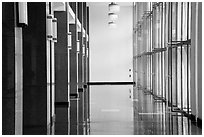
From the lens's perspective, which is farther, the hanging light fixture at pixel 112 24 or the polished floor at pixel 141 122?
the hanging light fixture at pixel 112 24

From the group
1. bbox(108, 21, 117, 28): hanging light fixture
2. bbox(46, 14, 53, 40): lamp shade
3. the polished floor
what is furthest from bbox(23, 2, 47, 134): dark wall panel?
bbox(108, 21, 117, 28): hanging light fixture

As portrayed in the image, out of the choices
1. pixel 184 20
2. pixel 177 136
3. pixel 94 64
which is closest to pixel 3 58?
pixel 177 136

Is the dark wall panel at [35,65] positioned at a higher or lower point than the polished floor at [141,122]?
higher

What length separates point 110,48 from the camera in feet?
122

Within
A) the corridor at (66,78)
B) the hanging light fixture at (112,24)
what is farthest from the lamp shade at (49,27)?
the hanging light fixture at (112,24)

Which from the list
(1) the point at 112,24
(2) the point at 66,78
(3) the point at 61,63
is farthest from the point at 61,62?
(1) the point at 112,24

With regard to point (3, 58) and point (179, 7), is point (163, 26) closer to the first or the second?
point (179, 7)

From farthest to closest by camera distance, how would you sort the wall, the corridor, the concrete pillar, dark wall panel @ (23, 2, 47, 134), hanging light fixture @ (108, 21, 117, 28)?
the wall
hanging light fixture @ (108, 21, 117, 28)
the concrete pillar
dark wall panel @ (23, 2, 47, 134)
the corridor

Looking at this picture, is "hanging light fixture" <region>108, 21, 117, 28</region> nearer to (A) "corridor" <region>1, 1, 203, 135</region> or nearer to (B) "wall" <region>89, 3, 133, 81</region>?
(B) "wall" <region>89, 3, 133, 81</region>

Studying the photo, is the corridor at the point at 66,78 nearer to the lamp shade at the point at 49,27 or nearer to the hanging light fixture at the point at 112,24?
the lamp shade at the point at 49,27

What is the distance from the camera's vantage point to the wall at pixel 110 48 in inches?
1462

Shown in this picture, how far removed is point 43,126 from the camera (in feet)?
33.3

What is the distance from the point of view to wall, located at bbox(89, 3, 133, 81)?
3712cm

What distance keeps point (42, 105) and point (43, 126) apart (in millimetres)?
518
